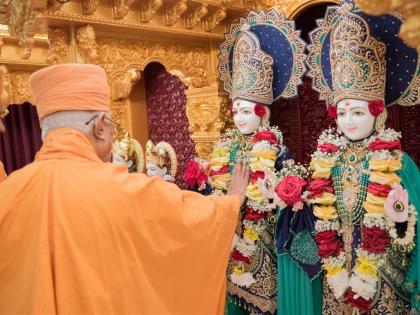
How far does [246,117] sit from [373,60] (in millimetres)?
939

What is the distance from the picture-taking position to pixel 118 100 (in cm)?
357

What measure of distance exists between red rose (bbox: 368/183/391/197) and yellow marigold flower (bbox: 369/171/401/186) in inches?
0.7

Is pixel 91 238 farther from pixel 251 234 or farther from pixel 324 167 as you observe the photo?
pixel 251 234

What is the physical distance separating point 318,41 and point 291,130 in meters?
1.37

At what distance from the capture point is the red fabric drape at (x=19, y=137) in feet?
15.8

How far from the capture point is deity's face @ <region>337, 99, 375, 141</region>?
217 centimetres

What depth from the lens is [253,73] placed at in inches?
112

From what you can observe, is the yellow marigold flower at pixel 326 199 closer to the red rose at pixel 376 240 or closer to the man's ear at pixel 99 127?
the red rose at pixel 376 240

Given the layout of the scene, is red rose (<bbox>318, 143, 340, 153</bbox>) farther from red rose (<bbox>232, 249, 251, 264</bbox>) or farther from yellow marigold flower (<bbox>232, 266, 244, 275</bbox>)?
yellow marigold flower (<bbox>232, 266, 244, 275</bbox>)

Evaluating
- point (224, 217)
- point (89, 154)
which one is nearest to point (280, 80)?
point (224, 217)

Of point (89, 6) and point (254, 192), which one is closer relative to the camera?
point (254, 192)

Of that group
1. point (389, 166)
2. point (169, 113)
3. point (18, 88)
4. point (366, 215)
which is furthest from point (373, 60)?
point (18, 88)

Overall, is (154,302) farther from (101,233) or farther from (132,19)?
(132,19)

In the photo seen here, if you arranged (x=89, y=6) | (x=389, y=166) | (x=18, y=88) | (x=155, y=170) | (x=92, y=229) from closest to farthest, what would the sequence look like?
(x=92, y=229) < (x=389, y=166) < (x=89, y=6) < (x=155, y=170) < (x=18, y=88)
